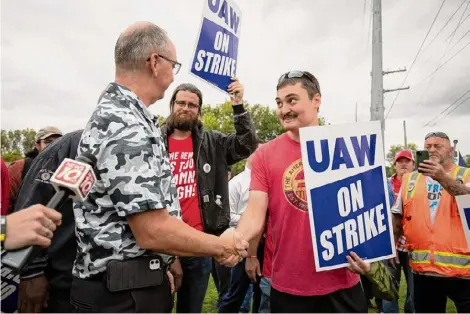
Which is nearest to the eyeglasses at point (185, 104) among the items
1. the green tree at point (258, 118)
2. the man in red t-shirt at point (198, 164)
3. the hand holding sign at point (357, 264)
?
the man in red t-shirt at point (198, 164)

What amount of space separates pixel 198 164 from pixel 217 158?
0.24 meters

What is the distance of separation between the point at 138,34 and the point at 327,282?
1.79 metres

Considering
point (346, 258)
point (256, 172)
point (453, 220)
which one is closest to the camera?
point (346, 258)

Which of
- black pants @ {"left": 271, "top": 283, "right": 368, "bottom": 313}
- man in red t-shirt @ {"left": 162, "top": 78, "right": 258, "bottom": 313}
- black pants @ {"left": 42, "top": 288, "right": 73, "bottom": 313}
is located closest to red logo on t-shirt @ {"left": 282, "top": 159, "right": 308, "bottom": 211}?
black pants @ {"left": 271, "top": 283, "right": 368, "bottom": 313}

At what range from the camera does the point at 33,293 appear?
2.37 m

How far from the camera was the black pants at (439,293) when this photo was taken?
340 cm

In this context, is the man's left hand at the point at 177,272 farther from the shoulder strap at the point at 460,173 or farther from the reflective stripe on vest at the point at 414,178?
the shoulder strap at the point at 460,173

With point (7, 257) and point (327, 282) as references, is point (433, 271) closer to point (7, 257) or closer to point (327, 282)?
point (327, 282)

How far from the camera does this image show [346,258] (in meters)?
2.22

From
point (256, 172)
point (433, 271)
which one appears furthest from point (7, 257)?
point (433, 271)

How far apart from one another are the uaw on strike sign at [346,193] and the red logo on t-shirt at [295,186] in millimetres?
237

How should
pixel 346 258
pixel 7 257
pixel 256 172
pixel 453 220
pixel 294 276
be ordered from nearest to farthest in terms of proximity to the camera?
pixel 7 257 < pixel 346 258 < pixel 294 276 < pixel 256 172 < pixel 453 220

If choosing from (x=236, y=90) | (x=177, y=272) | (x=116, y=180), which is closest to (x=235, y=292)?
(x=177, y=272)

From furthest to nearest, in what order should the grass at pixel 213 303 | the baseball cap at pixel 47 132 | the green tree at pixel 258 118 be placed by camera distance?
the green tree at pixel 258 118, the grass at pixel 213 303, the baseball cap at pixel 47 132
